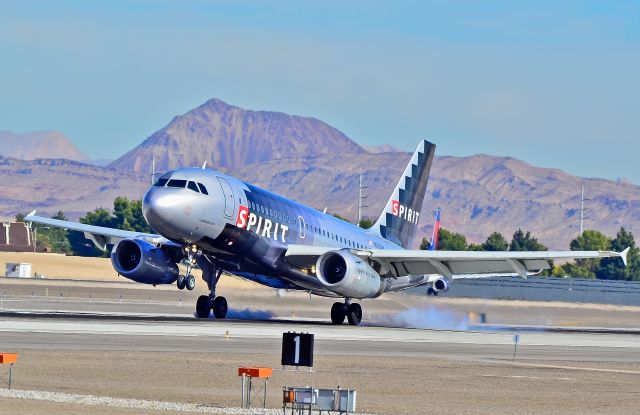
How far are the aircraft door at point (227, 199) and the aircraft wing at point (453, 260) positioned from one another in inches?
138

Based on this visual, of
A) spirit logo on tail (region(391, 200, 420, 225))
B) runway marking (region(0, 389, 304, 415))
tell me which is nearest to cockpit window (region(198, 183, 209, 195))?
spirit logo on tail (region(391, 200, 420, 225))

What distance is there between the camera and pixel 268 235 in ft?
180

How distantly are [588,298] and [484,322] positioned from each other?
31.1m

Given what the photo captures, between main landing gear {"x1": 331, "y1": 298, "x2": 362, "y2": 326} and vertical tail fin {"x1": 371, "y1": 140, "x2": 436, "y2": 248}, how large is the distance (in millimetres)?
10263

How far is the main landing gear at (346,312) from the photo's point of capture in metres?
57.8

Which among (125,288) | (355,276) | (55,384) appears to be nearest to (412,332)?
(355,276)

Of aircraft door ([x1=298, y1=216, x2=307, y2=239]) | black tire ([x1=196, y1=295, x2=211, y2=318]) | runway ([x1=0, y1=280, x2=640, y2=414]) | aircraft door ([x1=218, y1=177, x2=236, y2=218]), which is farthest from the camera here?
aircraft door ([x1=298, y1=216, x2=307, y2=239])

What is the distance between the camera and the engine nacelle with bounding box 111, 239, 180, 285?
2195 inches

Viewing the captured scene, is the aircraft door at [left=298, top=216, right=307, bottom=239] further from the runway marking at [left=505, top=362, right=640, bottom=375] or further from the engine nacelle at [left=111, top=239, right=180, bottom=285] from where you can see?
the runway marking at [left=505, top=362, right=640, bottom=375]

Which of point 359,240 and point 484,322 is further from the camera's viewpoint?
point 484,322

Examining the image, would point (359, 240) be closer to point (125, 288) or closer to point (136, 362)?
point (136, 362)

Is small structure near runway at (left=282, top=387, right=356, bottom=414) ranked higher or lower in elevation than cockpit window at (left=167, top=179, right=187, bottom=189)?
lower

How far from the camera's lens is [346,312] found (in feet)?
190

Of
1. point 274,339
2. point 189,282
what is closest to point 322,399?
point 274,339
